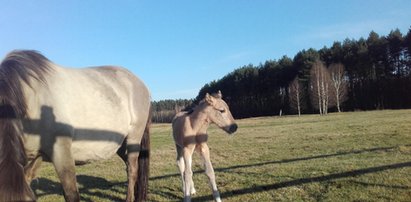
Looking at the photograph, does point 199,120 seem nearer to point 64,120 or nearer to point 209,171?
point 209,171

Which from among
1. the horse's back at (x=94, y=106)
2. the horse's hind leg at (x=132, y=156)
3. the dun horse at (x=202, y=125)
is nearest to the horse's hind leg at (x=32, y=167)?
the horse's back at (x=94, y=106)

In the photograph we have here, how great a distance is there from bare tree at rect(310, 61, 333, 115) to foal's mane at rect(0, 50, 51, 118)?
60.2 meters

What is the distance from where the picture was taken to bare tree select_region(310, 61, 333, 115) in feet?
208

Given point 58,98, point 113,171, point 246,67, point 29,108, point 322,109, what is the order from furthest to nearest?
point 246,67, point 322,109, point 113,171, point 58,98, point 29,108

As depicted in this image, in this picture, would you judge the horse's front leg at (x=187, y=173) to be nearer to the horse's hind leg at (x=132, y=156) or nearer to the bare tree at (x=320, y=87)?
the horse's hind leg at (x=132, y=156)

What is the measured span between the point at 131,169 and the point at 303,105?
67.3m

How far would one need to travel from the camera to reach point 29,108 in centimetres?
A: 436

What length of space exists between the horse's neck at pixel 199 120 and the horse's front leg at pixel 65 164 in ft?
11.3

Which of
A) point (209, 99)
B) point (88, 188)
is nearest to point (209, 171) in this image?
point (209, 99)

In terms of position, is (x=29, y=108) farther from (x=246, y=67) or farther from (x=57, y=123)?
(x=246, y=67)

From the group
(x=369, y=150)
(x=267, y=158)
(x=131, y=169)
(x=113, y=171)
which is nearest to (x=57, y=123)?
(x=131, y=169)

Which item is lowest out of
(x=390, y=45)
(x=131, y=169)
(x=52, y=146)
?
(x=131, y=169)

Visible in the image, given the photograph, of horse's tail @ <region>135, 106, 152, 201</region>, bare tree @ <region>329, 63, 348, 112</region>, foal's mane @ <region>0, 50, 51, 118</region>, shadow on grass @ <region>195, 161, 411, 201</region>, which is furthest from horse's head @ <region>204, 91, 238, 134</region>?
bare tree @ <region>329, 63, 348, 112</region>

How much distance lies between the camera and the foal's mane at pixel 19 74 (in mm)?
4031
